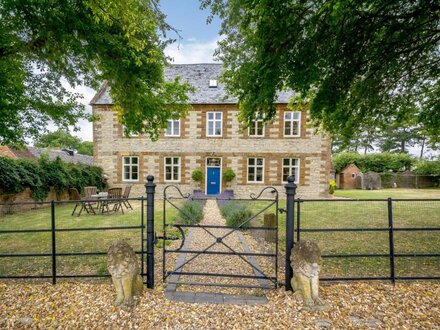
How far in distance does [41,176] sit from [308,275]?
1315 centimetres

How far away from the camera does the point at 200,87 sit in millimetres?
17578

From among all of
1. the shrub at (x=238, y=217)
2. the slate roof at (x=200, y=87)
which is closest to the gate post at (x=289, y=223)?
the shrub at (x=238, y=217)

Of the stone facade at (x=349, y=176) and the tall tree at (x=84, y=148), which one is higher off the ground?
the tall tree at (x=84, y=148)

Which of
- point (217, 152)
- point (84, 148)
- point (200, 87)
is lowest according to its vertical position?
point (217, 152)

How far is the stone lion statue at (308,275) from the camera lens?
10.4 ft

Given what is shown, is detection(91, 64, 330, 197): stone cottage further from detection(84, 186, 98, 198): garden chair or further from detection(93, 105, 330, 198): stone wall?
detection(84, 186, 98, 198): garden chair

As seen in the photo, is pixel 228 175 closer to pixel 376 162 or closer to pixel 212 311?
pixel 212 311

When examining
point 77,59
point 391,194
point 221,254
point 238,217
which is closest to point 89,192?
point 77,59

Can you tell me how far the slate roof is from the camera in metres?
16.3

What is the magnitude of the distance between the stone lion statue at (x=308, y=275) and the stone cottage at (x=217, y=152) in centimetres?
1296

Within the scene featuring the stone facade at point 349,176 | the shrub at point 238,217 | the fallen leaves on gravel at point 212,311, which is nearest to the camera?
the fallen leaves on gravel at point 212,311

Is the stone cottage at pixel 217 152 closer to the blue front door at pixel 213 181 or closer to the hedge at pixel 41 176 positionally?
the blue front door at pixel 213 181

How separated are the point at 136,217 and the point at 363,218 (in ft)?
29.6

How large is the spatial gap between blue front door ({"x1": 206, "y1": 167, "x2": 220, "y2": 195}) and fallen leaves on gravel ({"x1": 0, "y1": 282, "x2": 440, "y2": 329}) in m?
12.9
